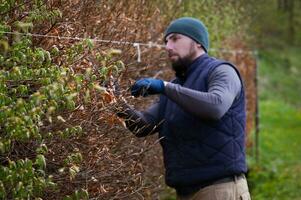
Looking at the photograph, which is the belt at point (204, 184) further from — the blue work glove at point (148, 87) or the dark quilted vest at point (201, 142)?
the blue work glove at point (148, 87)

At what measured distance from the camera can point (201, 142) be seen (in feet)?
14.3

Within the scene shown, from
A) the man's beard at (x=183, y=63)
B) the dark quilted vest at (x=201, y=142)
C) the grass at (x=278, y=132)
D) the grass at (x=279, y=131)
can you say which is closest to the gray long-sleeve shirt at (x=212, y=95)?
the dark quilted vest at (x=201, y=142)

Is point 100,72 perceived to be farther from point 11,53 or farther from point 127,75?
point 127,75

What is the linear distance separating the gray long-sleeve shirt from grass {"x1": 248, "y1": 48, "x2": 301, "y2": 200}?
5.41 meters

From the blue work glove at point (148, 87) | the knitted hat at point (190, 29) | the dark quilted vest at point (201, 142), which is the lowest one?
the dark quilted vest at point (201, 142)

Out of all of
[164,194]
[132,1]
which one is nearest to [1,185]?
[132,1]

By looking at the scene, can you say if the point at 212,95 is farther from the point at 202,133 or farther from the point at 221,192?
the point at 221,192

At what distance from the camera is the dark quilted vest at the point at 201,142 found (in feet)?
14.2

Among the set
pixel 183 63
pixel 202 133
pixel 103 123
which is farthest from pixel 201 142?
pixel 103 123

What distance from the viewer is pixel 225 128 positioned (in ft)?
14.2

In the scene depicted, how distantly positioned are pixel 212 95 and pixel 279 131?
13226 millimetres

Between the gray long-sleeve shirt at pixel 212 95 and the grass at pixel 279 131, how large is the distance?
5.41 m

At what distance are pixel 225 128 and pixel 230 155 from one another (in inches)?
6.7

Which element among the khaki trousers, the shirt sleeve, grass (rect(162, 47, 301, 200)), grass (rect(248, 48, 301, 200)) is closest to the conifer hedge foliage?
the shirt sleeve
